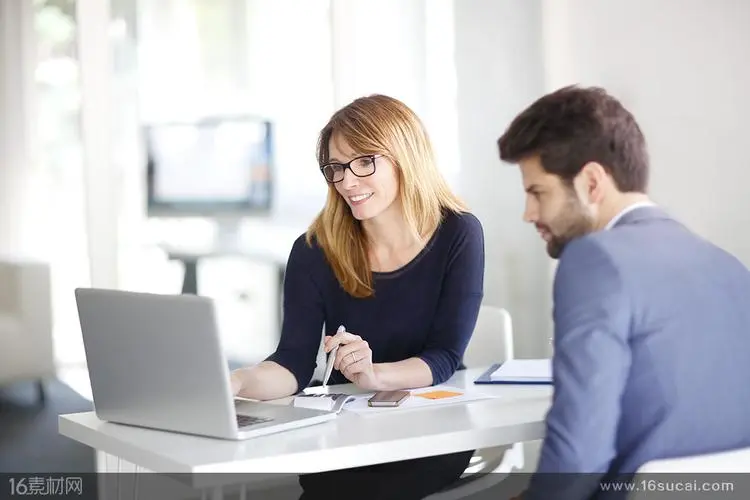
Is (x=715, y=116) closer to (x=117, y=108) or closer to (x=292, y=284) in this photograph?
(x=292, y=284)

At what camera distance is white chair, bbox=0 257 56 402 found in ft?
11.5

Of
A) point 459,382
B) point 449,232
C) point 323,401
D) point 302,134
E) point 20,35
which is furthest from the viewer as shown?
A: point 302,134

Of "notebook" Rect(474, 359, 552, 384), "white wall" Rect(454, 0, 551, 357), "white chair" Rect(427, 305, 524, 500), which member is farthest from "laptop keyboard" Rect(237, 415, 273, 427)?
"white wall" Rect(454, 0, 551, 357)

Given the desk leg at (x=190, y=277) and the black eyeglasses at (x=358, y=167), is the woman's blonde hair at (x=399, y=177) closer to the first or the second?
the black eyeglasses at (x=358, y=167)

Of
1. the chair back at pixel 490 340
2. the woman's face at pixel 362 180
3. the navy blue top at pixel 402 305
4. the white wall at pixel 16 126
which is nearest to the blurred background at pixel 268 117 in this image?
the white wall at pixel 16 126

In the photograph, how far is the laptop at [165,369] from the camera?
1.81 meters

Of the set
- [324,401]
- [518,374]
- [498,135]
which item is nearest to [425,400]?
[324,401]

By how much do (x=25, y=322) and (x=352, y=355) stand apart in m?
1.70

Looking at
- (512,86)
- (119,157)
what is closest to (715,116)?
(512,86)

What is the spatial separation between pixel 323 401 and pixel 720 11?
2.27 metres

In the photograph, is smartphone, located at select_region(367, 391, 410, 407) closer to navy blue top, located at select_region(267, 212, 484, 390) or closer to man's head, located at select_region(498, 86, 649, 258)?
navy blue top, located at select_region(267, 212, 484, 390)

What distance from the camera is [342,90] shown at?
169 inches

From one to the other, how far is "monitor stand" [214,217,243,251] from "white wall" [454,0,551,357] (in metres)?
1.07

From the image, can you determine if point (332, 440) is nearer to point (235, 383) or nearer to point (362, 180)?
point (235, 383)
